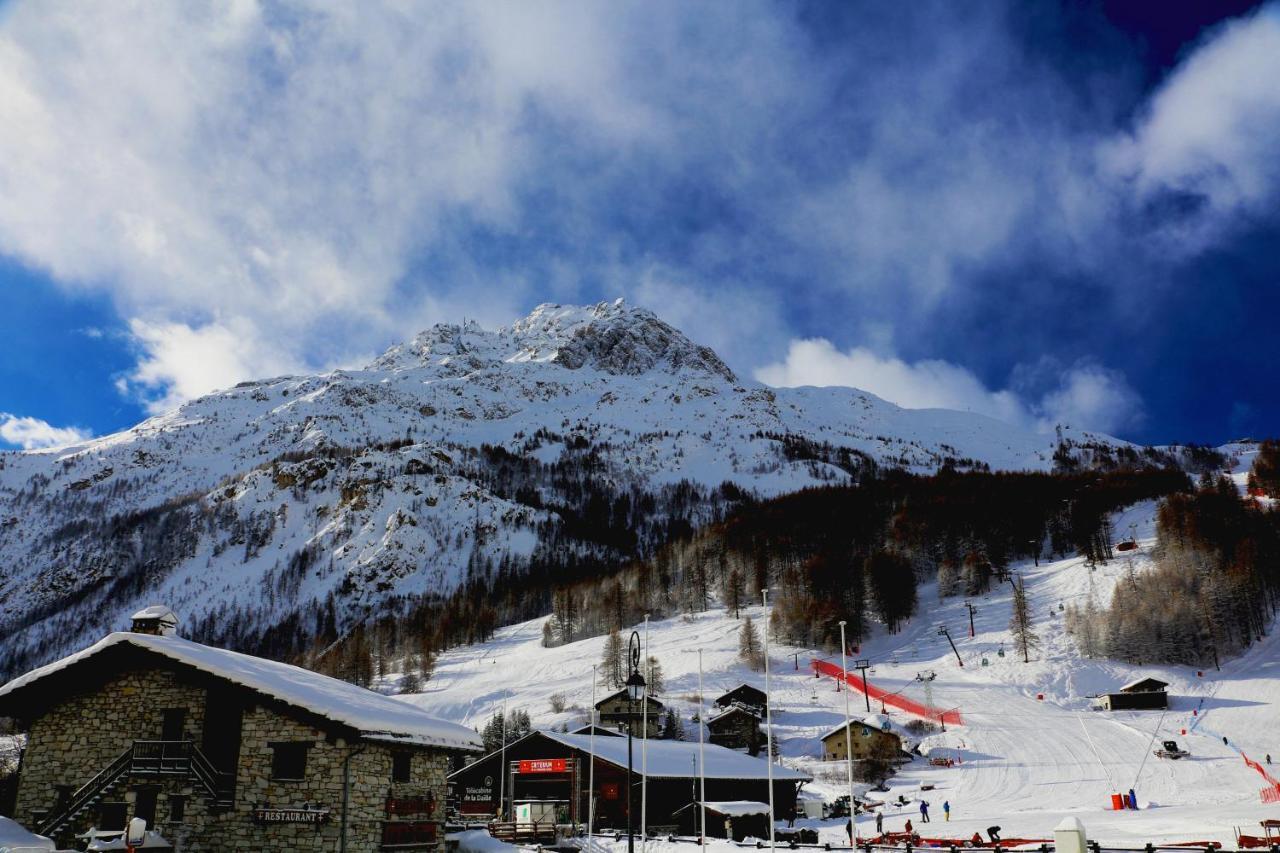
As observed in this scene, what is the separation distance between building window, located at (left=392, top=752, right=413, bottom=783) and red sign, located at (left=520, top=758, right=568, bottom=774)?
25.7 metres

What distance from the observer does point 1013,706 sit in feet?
276

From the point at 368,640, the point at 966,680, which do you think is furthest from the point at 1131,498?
the point at 368,640

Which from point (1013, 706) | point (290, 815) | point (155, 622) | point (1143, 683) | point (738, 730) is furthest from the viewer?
point (1013, 706)

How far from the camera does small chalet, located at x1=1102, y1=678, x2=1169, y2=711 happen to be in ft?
267

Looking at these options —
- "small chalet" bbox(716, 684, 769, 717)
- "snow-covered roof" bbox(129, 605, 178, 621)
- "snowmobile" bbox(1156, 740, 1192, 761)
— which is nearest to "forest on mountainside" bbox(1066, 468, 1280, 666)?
"snowmobile" bbox(1156, 740, 1192, 761)

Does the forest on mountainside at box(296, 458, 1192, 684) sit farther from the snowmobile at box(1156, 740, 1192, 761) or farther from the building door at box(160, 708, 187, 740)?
the building door at box(160, 708, 187, 740)

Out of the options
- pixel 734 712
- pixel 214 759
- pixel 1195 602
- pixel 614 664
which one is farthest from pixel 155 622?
pixel 1195 602

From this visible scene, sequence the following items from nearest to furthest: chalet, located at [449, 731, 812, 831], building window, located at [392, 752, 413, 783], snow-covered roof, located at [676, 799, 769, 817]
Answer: building window, located at [392, 752, 413, 783], snow-covered roof, located at [676, 799, 769, 817], chalet, located at [449, 731, 812, 831]

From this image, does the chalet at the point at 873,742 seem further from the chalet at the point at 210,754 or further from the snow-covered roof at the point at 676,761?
the chalet at the point at 210,754

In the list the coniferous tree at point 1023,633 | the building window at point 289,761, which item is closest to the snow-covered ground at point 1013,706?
the coniferous tree at point 1023,633

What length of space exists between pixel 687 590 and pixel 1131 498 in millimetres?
84608

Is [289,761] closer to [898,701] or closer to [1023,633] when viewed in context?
[898,701]

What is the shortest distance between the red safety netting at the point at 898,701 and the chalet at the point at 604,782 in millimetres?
25533

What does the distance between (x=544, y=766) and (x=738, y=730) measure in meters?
27.5
